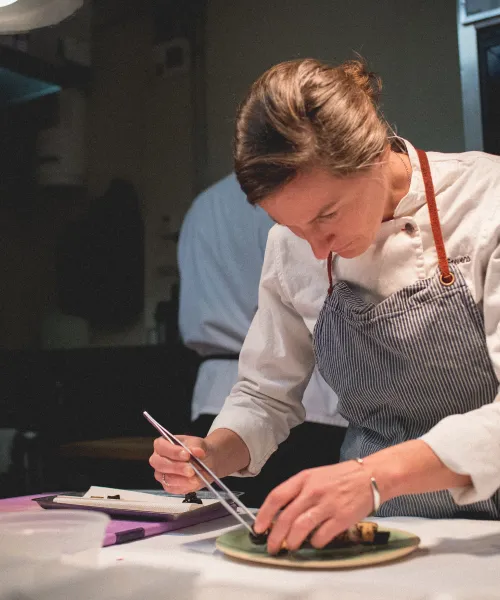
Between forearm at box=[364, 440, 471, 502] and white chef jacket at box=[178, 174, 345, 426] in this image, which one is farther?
white chef jacket at box=[178, 174, 345, 426]

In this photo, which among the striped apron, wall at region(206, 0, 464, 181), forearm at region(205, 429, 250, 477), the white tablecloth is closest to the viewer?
the white tablecloth

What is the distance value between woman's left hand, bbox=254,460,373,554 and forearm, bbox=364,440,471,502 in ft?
0.07

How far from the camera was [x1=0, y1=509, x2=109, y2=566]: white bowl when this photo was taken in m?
0.68

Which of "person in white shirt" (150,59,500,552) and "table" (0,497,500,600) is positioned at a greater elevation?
"person in white shirt" (150,59,500,552)

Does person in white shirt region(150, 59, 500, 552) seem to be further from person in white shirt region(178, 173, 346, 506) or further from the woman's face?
person in white shirt region(178, 173, 346, 506)

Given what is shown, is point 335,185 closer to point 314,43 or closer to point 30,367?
point 314,43

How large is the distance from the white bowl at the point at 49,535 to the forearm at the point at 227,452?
426 millimetres

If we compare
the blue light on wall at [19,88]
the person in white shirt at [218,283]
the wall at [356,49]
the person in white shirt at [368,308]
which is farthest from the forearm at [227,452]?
the blue light on wall at [19,88]

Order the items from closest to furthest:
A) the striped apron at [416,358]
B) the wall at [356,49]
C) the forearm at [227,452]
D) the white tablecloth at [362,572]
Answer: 1. the white tablecloth at [362,572]
2. the striped apron at [416,358]
3. the forearm at [227,452]
4. the wall at [356,49]

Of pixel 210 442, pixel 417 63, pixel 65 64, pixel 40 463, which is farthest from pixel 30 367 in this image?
pixel 417 63

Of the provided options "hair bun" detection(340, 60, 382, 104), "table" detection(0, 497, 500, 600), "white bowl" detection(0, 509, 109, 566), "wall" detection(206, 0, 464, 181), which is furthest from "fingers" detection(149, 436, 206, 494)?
"wall" detection(206, 0, 464, 181)

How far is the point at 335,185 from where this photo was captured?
976 mm

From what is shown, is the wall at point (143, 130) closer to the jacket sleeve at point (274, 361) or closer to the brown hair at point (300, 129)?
the jacket sleeve at point (274, 361)

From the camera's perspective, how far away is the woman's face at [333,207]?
97 centimetres
